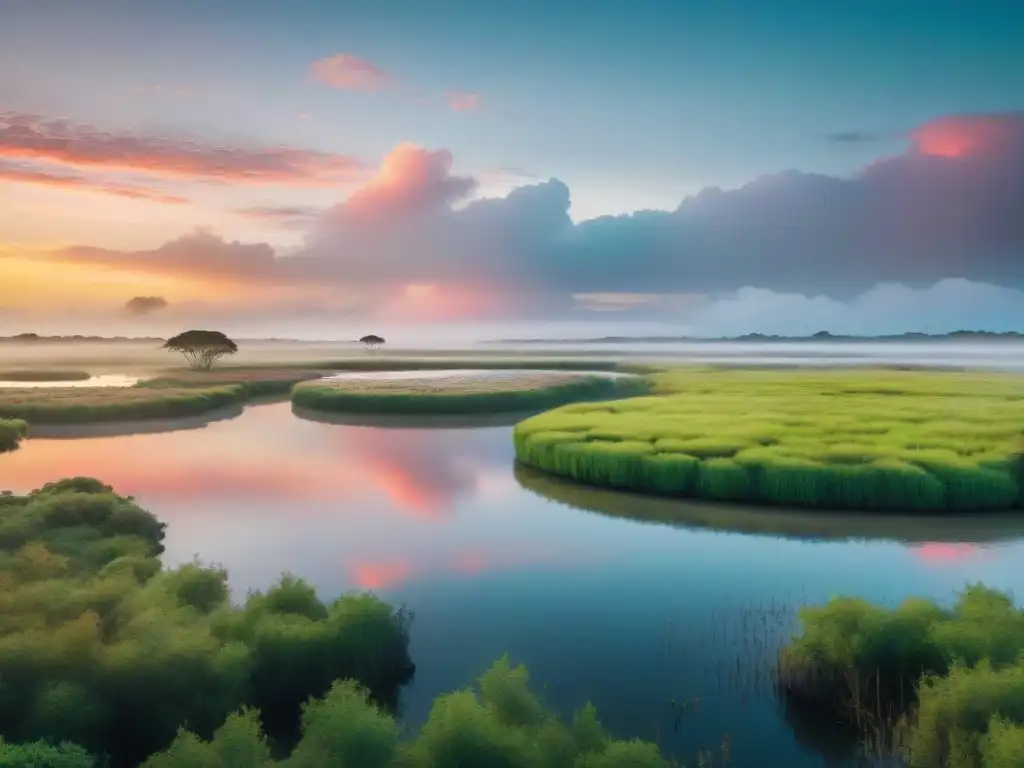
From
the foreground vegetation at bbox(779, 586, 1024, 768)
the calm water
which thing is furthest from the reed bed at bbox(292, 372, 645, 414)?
the foreground vegetation at bbox(779, 586, 1024, 768)

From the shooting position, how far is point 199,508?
88.7 feet

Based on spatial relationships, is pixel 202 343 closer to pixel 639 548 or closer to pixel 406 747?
pixel 639 548

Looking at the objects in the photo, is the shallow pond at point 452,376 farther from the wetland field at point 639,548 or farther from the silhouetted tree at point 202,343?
the wetland field at point 639,548

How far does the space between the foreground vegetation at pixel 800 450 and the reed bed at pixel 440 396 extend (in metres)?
12.6

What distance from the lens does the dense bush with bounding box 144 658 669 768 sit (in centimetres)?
788

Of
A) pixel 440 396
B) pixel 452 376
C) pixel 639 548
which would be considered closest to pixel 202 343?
pixel 452 376

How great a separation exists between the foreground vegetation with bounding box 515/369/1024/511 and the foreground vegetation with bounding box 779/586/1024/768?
1391cm

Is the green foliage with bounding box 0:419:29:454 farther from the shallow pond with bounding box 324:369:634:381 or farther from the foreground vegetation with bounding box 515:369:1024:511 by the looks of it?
the shallow pond with bounding box 324:369:634:381

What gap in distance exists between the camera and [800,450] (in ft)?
95.8

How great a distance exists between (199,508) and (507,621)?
605 inches

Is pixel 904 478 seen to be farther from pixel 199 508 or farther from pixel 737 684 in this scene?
pixel 199 508

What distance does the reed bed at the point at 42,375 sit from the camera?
267 feet

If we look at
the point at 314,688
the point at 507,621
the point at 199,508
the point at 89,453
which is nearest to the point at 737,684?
the point at 507,621

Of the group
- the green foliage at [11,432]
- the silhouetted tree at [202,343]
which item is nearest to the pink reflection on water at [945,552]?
the green foliage at [11,432]
